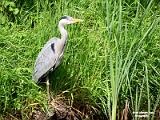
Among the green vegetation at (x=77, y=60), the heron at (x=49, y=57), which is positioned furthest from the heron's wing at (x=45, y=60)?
the green vegetation at (x=77, y=60)

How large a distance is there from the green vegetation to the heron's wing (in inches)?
4.5

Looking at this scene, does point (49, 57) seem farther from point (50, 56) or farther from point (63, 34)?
point (63, 34)

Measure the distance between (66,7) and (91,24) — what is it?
291mm

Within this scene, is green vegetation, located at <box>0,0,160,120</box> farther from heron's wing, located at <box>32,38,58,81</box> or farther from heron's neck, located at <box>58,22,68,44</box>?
heron's neck, located at <box>58,22,68,44</box>

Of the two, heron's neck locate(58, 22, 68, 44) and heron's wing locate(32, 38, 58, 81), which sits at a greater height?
heron's neck locate(58, 22, 68, 44)

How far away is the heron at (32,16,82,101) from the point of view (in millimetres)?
3912

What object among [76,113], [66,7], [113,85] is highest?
[66,7]

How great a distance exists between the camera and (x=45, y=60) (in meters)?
3.94

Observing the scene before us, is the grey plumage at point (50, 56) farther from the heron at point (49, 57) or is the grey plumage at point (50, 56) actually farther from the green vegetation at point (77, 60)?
the green vegetation at point (77, 60)

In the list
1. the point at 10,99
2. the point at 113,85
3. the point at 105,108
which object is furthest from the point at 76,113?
the point at 113,85

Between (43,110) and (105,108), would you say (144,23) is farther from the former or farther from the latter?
(43,110)

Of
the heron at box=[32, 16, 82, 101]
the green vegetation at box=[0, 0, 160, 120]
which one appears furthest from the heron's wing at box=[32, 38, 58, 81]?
the green vegetation at box=[0, 0, 160, 120]

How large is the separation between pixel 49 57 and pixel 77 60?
1.10ft

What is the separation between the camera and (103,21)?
4590mm
